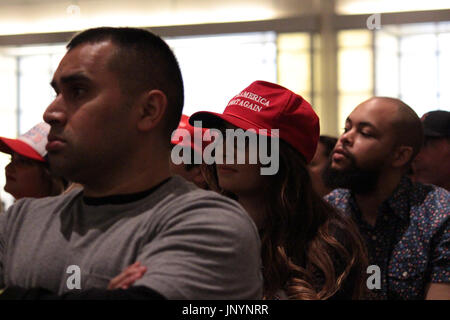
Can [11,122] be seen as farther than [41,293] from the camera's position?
Yes

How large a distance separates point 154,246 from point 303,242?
901mm

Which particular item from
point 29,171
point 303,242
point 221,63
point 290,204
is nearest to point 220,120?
point 290,204

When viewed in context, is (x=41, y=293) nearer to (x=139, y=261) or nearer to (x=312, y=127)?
(x=139, y=261)

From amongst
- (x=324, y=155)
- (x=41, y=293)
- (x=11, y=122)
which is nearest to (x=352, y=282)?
(x=41, y=293)

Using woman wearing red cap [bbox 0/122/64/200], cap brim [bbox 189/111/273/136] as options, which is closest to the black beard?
cap brim [bbox 189/111/273/136]

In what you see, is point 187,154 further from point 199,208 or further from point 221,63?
point 221,63

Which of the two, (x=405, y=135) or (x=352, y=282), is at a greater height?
(x=405, y=135)

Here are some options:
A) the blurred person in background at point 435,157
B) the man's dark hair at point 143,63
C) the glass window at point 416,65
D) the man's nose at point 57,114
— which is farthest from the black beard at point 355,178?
the glass window at point 416,65

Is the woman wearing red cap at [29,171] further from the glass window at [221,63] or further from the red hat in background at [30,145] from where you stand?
the glass window at [221,63]

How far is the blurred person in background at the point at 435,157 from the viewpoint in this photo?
343 centimetres

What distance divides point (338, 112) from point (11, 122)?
3.46 metres

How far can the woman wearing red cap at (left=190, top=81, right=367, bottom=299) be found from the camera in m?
1.99

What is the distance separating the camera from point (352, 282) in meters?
2.05

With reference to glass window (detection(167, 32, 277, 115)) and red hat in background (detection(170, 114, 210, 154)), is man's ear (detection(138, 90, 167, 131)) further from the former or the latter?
glass window (detection(167, 32, 277, 115))
